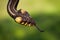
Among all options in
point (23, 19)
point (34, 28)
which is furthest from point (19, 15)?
point (34, 28)

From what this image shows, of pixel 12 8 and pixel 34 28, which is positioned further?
pixel 34 28

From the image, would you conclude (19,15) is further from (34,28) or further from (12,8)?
(34,28)

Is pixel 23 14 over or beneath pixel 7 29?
over

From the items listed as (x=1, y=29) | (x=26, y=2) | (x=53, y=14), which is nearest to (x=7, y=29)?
(x=1, y=29)

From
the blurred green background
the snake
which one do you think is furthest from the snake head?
the blurred green background

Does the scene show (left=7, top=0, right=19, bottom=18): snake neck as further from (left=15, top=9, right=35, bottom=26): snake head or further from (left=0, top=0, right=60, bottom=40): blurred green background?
(left=0, top=0, right=60, bottom=40): blurred green background

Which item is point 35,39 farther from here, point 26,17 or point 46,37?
point 26,17

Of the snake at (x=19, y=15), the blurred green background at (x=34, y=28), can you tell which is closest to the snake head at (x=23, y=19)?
the snake at (x=19, y=15)

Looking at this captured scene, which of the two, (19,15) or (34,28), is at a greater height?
(19,15)
